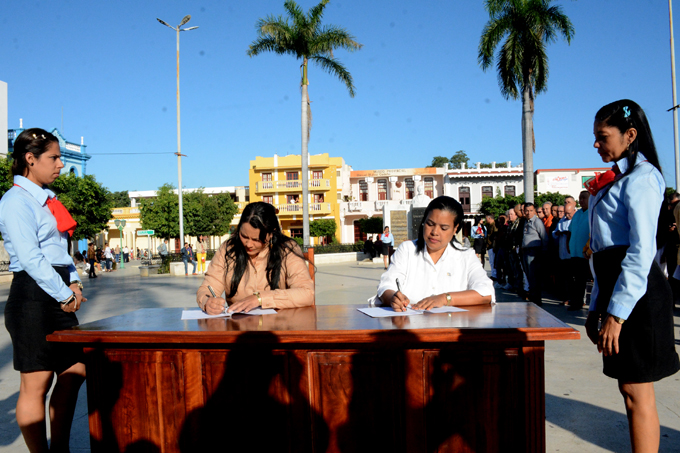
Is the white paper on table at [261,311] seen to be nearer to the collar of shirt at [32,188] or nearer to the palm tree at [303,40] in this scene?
the collar of shirt at [32,188]

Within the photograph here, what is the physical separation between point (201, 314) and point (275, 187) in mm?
45801

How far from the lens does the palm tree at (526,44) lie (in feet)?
50.4

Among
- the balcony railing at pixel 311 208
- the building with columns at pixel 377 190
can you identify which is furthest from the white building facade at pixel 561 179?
the balcony railing at pixel 311 208

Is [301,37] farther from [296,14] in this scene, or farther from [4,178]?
[4,178]

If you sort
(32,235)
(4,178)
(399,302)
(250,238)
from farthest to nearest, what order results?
(4,178) → (250,238) → (399,302) → (32,235)

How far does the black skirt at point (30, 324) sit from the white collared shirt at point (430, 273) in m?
1.80

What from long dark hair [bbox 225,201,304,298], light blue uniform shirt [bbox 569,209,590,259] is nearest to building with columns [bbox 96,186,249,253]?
light blue uniform shirt [bbox 569,209,590,259]

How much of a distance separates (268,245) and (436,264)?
1067 mm

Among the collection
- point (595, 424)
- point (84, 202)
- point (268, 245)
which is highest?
point (84, 202)

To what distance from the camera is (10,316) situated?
2496 mm

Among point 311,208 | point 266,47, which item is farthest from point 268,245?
point 311,208

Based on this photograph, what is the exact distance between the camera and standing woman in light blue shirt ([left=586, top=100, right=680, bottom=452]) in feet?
6.76

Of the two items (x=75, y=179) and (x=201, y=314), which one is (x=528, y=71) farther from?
(x=75, y=179)

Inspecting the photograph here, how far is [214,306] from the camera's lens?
2791mm
